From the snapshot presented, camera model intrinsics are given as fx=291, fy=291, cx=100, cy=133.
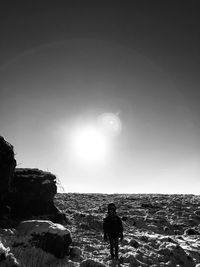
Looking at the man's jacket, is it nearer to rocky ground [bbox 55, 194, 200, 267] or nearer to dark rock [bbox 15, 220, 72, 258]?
rocky ground [bbox 55, 194, 200, 267]

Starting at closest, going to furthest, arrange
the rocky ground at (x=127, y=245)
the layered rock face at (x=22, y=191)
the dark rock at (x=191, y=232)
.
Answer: the rocky ground at (x=127, y=245) → the layered rock face at (x=22, y=191) → the dark rock at (x=191, y=232)

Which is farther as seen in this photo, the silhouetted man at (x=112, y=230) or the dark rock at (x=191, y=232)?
the dark rock at (x=191, y=232)

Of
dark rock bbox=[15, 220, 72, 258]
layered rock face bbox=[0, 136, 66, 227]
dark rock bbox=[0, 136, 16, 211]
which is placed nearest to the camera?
dark rock bbox=[15, 220, 72, 258]

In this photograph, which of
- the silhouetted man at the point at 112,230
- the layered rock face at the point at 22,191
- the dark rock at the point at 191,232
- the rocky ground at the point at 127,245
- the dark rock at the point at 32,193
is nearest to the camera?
the rocky ground at the point at 127,245

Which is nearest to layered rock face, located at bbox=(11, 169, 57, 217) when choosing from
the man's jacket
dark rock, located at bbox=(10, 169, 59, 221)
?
dark rock, located at bbox=(10, 169, 59, 221)

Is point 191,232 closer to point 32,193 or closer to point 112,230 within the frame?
point 112,230

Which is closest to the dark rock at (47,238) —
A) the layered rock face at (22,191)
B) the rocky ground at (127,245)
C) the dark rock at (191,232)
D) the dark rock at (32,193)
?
the rocky ground at (127,245)

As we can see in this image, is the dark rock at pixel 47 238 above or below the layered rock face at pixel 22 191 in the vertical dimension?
below

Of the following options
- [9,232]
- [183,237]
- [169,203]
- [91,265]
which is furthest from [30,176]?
[169,203]

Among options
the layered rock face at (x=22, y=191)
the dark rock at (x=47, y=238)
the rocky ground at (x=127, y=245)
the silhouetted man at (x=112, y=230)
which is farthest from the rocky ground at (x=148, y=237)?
the layered rock face at (x=22, y=191)

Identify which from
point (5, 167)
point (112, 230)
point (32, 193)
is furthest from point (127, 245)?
point (5, 167)

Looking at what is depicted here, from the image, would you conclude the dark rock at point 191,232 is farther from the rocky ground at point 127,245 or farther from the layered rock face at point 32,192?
the layered rock face at point 32,192

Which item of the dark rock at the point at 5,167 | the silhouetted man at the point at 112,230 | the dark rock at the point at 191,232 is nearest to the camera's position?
the silhouetted man at the point at 112,230

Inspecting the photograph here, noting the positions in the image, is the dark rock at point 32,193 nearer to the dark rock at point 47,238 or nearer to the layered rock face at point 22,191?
the layered rock face at point 22,191
